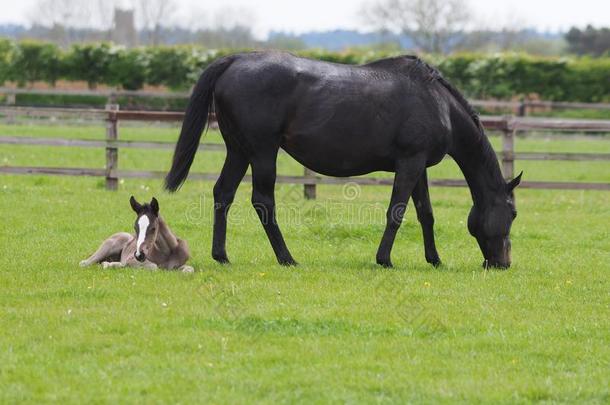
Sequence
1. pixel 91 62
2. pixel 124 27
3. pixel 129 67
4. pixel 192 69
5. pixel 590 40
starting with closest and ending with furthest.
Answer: pixel 192 69
pixel 129 67
pixel 91 62
pixel 590 40
pixel 124 27

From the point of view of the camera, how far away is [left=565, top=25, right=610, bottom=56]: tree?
258 feet

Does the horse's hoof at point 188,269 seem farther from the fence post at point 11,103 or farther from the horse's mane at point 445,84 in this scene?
the fence post at point 11,103

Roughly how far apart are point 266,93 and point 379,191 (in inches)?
351

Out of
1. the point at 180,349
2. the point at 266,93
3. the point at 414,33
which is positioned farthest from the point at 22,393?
the point at 414,33

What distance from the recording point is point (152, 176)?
16.2 m

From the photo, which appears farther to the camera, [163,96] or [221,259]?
[163,96]

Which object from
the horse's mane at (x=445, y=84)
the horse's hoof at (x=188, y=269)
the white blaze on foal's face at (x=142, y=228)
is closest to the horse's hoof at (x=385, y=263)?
the horse's mane at (x=445, y=84)

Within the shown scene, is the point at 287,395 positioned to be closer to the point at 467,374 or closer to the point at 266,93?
the point at 467,374

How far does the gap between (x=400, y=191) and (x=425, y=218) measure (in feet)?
2.10

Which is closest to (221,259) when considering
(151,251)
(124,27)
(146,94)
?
(151,251)

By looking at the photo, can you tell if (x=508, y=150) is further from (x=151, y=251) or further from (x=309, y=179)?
(x=151, y=251)

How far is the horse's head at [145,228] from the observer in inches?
345

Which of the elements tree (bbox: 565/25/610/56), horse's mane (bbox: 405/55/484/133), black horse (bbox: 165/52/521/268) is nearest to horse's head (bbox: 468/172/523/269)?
black horse (bbox: 165/52/521/268)

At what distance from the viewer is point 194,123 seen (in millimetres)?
9758
